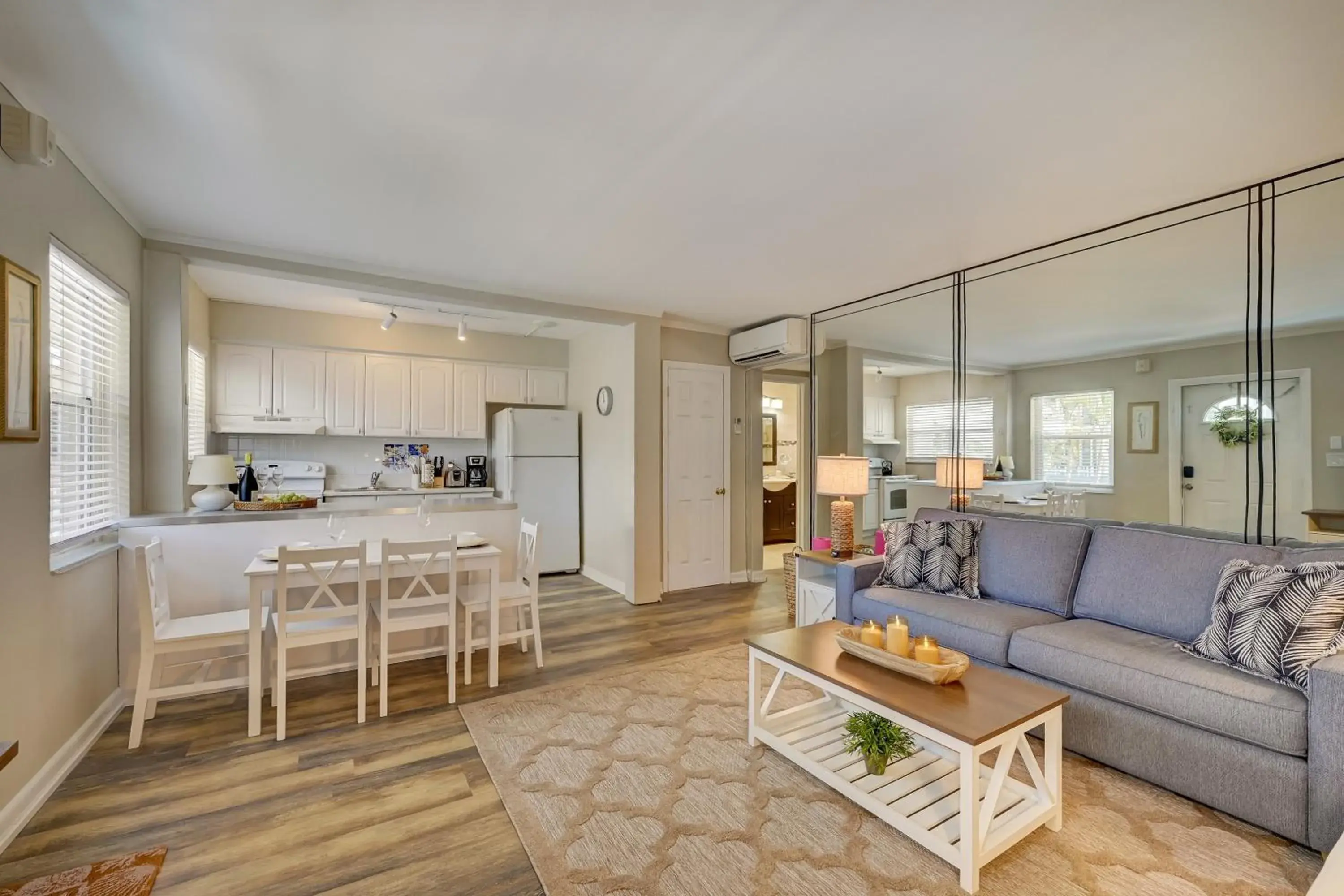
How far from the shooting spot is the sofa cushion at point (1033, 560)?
2.89 metres

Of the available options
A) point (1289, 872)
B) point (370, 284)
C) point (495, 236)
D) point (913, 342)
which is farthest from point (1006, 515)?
point (370, 284)

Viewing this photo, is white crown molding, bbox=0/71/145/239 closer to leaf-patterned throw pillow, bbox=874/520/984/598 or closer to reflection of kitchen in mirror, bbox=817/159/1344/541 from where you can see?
leaf-patterned throw pillow, bbox=874/520/984/598

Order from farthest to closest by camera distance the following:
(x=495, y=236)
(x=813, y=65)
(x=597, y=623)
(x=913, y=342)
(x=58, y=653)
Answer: (x=913, y=342)
(x=597, y=623)
(x=495, y=236)
(x=58, y=653)
(x=813, y=65)

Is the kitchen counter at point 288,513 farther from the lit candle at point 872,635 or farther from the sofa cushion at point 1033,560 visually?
the sofa cushion at point 1033,560

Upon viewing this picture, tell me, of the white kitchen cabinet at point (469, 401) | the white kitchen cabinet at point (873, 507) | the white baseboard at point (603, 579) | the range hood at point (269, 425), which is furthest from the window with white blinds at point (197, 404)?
the white kitchen cabinet at point (873, 507)

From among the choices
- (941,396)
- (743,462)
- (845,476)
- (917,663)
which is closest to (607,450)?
(743,462)

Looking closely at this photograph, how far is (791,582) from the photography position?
4645mm

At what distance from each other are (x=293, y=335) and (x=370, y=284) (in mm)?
1802

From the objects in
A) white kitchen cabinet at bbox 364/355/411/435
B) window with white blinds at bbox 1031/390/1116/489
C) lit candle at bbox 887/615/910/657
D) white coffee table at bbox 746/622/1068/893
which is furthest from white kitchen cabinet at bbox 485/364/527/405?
lit candle at bbox 887/615/910/657

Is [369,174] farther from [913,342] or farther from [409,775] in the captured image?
[913,342]

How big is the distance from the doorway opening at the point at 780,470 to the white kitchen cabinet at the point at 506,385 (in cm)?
260

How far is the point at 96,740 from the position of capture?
2.49 m

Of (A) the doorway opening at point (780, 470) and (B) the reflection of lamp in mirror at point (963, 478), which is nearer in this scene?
(B) the reflection of lamp in mirror at point (963, 478)

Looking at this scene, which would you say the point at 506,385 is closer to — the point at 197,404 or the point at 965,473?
the point at 197,404
